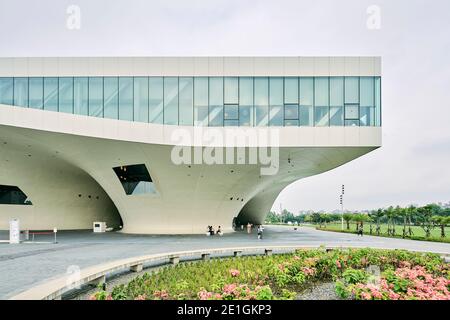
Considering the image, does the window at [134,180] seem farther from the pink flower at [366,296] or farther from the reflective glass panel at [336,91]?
the pink flower at [366,296]

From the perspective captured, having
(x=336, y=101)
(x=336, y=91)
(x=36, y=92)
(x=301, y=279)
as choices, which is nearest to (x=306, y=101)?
(x=336, y=101)

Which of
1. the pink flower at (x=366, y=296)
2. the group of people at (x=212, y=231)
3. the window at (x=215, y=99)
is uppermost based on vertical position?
the window at (x=215, y=99)

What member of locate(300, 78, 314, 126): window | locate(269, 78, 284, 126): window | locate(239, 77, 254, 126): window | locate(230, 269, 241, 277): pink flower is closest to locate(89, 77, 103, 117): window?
locate(239, 77, 254, 126): window

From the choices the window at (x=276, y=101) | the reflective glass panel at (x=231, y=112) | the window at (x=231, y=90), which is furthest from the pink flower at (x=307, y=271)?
the window at (x=231, y=90)

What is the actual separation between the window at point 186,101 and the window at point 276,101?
5.93 meters

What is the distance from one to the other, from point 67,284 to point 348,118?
67.3 feet

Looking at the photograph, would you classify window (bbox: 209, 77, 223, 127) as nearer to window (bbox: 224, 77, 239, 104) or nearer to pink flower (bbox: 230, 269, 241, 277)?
window (bbox: 224, 77, 239, 104)

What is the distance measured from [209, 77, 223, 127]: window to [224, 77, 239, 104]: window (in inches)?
15.1

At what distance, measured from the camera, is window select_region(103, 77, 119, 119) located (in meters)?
23.4

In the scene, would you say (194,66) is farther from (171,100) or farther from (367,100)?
(367,100)

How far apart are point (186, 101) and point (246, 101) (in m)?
4.56

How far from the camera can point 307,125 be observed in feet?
72.1

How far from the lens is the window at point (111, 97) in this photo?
23391mm

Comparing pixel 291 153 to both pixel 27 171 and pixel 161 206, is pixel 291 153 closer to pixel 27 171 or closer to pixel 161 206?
pixel 161 206
